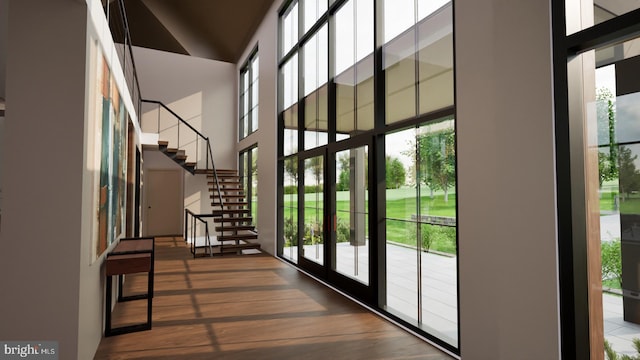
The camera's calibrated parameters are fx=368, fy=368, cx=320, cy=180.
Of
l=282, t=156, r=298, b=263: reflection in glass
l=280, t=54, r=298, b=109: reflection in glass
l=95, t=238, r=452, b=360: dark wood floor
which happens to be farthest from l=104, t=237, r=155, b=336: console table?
l=280, t=54, r=298, b=109: reflection in glass

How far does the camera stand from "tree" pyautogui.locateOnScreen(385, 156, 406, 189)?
3.88m

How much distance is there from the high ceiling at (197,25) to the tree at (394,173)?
5.64 metres

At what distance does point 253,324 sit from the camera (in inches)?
145

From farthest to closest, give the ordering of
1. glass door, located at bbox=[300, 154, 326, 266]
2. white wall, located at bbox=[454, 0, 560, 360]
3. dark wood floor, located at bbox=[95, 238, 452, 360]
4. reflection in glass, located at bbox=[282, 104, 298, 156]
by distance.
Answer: reflection in glass, located at bbox=[282, 104, 298, 156], glass door, located at bbox=[300, 154, 326, 266], dark wood floor, located at bbox=[95, 238, 452, 360], white wall, located at bbox=[454, 0, 560, 360]

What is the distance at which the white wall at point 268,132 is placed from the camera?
7.64 m

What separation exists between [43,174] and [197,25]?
8.75 m

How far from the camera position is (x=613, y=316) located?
2.00 m

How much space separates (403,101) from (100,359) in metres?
3.56

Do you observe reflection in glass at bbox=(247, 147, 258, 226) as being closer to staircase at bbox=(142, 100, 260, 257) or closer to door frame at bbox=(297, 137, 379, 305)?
staircase at bbox=(142, 100, 260, 257)

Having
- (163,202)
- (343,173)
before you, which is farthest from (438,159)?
(163,202)

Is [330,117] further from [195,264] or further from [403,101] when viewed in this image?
[195,264]

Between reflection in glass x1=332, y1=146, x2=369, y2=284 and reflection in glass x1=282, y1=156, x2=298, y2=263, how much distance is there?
5.46ft

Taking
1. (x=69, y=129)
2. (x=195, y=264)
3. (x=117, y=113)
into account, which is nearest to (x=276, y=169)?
(x=195, y=264)

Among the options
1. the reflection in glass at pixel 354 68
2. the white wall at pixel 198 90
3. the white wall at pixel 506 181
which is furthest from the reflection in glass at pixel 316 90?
the white wall at pixel 198 90
